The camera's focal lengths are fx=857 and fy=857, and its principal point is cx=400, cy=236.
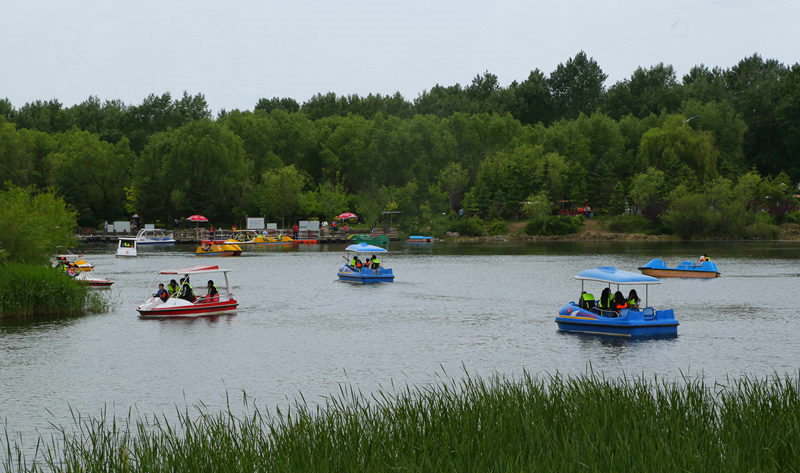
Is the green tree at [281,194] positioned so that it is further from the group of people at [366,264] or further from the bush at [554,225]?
the group of people at [366,264]

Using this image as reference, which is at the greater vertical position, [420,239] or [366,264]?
[420,239]

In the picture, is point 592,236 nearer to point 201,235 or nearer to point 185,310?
point 201,235

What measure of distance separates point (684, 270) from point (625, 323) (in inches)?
1455

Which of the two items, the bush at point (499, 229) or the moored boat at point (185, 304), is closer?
the moored boat at point (185, 304)

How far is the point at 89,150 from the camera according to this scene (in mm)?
150750

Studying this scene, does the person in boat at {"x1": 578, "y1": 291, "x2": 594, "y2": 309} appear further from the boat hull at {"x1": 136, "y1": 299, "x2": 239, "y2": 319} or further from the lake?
the boat hull at {"x1": 136, "y1": 299, "x2": 239, "y2": 319}

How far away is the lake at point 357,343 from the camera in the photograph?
106ft

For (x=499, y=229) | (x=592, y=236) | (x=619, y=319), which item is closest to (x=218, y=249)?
(x=499, y=229)

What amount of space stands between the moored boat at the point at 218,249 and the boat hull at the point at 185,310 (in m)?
60.4

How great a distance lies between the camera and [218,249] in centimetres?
11444

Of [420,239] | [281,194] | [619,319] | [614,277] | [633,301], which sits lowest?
[619,319]

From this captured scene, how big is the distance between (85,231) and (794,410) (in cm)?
14440

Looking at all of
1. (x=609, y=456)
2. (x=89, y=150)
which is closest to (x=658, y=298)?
(x=609, y=456)

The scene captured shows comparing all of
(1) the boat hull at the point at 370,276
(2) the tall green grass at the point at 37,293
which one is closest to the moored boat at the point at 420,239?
(1) the boat hull at the point at 370,276
